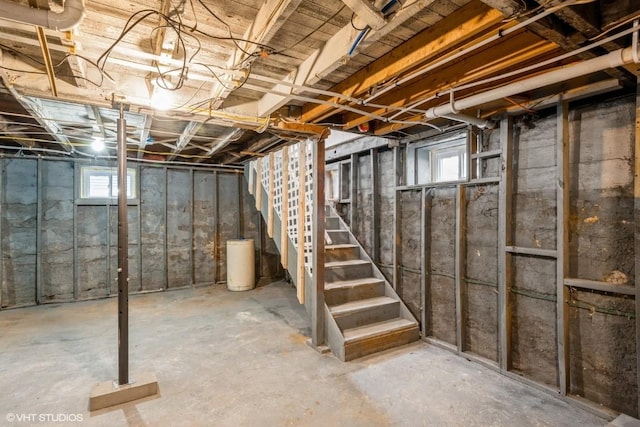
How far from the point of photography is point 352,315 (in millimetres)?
3270

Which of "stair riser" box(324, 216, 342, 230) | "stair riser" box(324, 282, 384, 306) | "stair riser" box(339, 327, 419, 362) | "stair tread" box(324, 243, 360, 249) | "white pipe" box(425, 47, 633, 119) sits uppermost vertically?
"white pipe" box(425, 47, 633, 119)

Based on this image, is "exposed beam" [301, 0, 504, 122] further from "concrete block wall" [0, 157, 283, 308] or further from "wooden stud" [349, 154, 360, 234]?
"concrete block wall" [0, 157, 283, 308]

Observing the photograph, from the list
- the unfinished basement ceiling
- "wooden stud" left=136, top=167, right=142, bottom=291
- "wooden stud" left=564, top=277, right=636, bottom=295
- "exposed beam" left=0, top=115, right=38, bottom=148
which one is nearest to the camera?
the unfinished basement ceiling

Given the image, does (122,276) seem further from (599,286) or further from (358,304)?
(599,286)

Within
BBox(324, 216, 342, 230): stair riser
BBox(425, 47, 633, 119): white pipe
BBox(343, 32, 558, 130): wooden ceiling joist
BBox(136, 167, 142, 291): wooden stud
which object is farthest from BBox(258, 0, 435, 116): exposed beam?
BBox(136, 167, 142, 291): wooden stud

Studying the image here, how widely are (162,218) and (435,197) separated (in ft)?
15.3

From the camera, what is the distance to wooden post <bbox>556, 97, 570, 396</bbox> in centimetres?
232

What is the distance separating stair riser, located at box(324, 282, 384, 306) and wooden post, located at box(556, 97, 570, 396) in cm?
176

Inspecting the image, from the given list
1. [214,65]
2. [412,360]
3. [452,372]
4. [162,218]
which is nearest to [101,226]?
[162,218]

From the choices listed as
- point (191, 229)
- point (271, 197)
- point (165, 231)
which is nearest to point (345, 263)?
point (271, 197)

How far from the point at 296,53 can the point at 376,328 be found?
2.65 m

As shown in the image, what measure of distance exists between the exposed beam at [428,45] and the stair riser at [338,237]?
2.19 meters

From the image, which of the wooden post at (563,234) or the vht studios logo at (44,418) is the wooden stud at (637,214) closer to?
the wooden post at (563,234)

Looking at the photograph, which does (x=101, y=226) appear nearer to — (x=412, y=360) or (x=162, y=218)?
(x=162, y=218)
